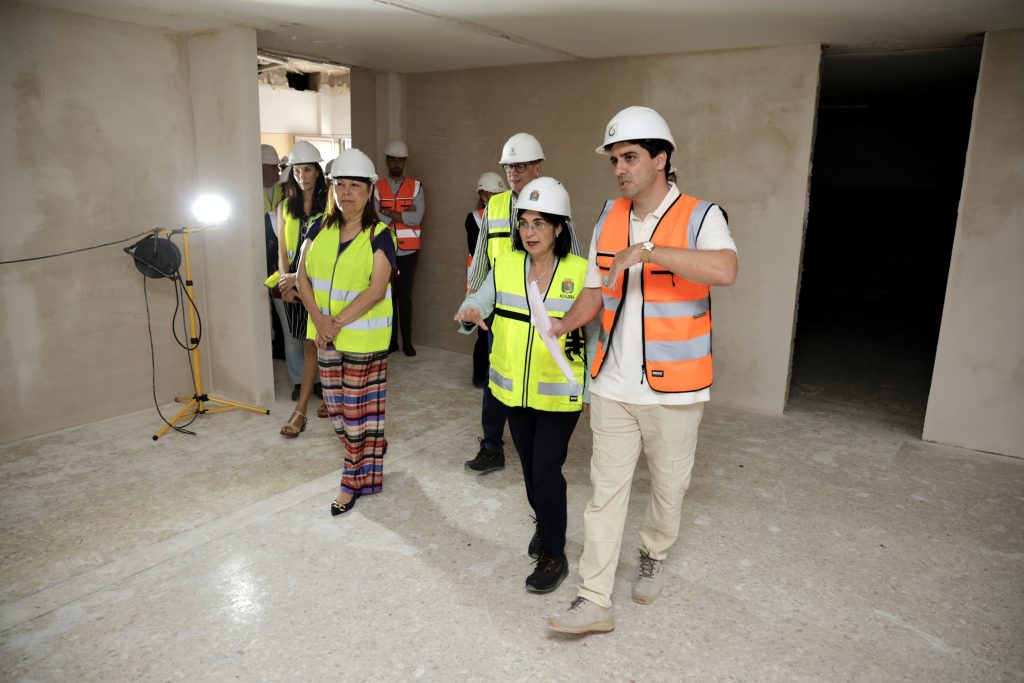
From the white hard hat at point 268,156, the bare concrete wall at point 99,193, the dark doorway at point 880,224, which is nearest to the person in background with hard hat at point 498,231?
the bare concrete wall at point 99,193

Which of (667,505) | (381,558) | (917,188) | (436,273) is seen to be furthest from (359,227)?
(917,188)

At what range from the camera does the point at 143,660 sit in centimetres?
238

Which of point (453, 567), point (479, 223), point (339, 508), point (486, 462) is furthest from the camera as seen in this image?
point (479, 223)

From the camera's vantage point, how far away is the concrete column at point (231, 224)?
4.52 m

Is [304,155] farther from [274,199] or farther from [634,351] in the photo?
[634,351]

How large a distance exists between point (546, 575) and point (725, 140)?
349 cm

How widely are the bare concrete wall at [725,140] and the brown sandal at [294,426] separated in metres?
1.80

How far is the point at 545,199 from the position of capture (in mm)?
2611

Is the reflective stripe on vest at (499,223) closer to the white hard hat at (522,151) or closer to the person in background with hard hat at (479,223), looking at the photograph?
the white hard hat at (522,151)

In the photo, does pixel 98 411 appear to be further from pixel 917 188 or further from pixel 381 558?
pixel 917 188

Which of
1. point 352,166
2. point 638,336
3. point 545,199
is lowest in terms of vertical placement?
point 638,336

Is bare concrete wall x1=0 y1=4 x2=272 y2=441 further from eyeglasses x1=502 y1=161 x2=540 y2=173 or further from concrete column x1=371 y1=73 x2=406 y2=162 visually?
concrete column x1=371 y1=73 x2=406 y2=162

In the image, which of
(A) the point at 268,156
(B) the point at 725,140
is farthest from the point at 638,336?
(A) the point at 268,156

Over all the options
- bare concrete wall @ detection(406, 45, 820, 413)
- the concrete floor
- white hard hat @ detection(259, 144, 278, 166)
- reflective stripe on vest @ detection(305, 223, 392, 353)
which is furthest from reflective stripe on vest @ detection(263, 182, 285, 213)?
reflective stripe on vest @ detection(305, 223, 392, 353)
